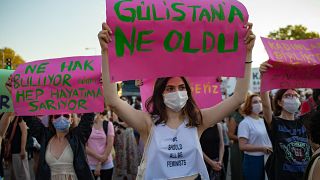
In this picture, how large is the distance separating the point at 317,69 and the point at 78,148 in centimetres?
305

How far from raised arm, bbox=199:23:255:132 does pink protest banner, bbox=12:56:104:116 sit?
1952mm

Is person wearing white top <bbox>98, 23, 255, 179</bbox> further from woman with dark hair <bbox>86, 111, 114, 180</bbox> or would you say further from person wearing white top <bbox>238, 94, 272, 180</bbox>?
woman with dark hair <bbox>86, 111, 114, 180</bbox>

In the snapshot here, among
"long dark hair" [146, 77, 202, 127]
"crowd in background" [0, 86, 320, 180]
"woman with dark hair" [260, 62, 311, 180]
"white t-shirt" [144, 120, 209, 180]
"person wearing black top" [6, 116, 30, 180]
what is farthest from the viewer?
"person wearing black top" [6, 116, 30, 180]

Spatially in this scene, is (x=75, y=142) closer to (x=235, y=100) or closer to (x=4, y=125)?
(x=4, y=125)

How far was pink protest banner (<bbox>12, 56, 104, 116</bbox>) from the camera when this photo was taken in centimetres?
446

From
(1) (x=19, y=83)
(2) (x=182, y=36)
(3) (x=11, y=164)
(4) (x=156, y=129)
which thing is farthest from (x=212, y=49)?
(3) (x=11, y=164)

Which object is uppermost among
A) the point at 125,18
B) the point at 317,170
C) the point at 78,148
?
the point at 125,18

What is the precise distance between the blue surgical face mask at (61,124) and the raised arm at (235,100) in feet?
7.12

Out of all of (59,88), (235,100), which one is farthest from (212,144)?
(235,100)

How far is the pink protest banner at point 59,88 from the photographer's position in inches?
175

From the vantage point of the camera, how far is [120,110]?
2766 mm

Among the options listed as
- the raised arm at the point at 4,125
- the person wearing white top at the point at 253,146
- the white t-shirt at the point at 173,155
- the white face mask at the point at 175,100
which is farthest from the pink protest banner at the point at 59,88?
the person wearing white top at the point at 253,146

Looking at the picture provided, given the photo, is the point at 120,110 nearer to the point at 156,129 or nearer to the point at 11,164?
the point at 156,129

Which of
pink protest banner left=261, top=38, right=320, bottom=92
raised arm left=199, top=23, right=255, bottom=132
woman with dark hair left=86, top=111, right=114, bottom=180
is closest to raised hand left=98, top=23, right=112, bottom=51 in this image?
raised arm left=199, top=23, right=255, bottom=132
